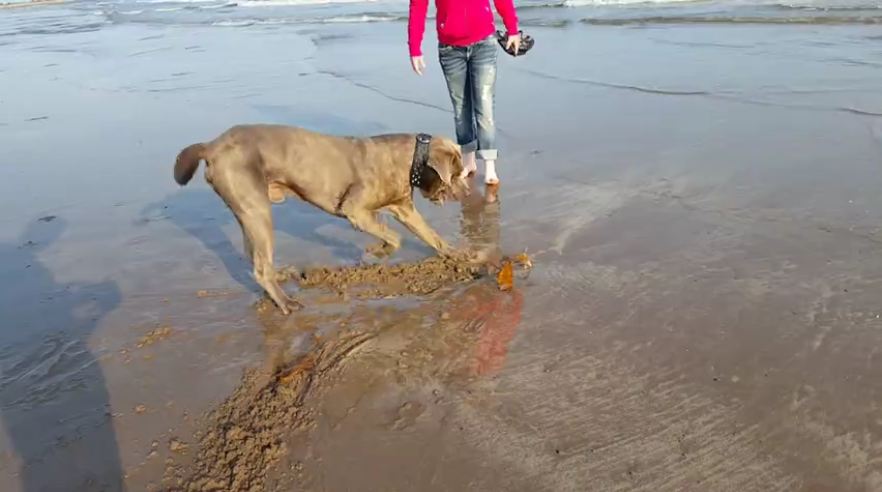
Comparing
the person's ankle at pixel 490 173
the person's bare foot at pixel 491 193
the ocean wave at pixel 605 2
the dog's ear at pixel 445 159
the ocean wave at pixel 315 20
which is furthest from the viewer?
the ocean wave at pixel 315 20

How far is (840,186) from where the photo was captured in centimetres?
598

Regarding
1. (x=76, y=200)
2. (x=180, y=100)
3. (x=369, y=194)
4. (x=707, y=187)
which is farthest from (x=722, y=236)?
(x=180, y=100)

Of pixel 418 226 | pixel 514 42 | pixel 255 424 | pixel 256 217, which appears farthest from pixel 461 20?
pixel 255 424

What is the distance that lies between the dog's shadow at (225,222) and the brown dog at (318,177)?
407 mm

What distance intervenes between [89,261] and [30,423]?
7.47 feet

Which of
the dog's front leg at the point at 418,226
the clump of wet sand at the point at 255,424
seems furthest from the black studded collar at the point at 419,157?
the clump of wet sand at the point at 255,424

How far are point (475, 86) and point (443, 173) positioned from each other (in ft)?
7.35

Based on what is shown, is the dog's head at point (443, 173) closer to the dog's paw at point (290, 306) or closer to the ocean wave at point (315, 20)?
the dog's paw at point (290, 306)

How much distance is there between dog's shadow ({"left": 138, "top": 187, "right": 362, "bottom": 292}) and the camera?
5.62 m

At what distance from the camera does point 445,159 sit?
5.17m

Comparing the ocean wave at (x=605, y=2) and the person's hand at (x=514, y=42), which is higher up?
the person's hand at (x=514, y=42)

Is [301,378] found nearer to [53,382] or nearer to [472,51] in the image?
[53,382]

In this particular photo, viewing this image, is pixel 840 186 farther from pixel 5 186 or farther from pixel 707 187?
pixel 5 186

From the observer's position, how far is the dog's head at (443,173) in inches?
202
